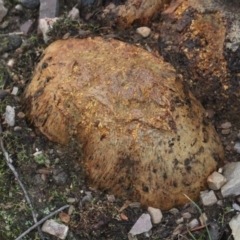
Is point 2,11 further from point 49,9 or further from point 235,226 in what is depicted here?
point 235,226

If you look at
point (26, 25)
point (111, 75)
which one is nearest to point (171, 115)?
point (111, 75)

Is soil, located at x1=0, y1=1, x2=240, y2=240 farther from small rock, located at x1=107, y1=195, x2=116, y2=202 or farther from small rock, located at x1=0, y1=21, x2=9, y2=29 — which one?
small rock, located at x1=0, y1=21, x2=9, y2=29

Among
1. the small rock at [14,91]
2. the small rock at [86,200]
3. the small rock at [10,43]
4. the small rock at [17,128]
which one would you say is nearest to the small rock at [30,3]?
the small rock at [10,43]

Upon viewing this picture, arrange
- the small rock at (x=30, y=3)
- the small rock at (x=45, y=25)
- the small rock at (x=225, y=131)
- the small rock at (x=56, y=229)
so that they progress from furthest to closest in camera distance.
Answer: the small rock at (x=30, y=3) → the small rock at (x=45, y=25) → the small rock at (x=225, y=131) → the small rock at (x=56, y=229)

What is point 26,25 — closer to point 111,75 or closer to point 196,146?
point 111,75

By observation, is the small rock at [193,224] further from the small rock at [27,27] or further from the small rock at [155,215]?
the small rock at [27,27]

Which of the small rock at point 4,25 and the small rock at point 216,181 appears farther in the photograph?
the small rock at point 4,25

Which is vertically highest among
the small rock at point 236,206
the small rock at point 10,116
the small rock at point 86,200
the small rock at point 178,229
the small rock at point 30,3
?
Result: the small rock at point 30,3

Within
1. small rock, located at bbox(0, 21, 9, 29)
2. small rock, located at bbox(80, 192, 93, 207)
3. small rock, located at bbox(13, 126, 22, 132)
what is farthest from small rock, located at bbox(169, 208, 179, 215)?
small rock, located at bbox(0, 21, 9, 29)
